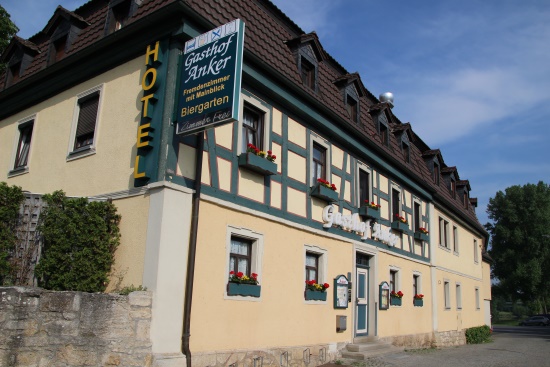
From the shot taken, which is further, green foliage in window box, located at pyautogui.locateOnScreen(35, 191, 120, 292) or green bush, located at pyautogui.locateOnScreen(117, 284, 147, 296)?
green foliage in window box, located at pyautogui.locateOnScreen(35, 191, 120, 292)

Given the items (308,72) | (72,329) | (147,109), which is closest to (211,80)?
(147,109)

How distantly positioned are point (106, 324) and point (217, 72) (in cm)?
444

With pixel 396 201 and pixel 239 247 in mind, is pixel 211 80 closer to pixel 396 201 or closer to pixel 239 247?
pixel 239 247

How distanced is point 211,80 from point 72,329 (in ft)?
14.9

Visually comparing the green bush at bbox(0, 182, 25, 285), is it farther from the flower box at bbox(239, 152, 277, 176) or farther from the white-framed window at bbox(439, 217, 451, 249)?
the white-framed window at bbox(439, 217, 451, 249)

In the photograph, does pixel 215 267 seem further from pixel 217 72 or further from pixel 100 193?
pixel 217 72

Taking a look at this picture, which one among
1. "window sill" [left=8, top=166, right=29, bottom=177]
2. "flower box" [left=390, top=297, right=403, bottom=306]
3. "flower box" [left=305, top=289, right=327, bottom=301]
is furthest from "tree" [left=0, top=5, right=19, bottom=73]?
"flower box" [left=390, top=297, right=403, bottom=306]

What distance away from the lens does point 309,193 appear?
13.1m

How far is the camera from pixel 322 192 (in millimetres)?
13180

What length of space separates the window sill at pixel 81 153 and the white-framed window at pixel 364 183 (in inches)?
333

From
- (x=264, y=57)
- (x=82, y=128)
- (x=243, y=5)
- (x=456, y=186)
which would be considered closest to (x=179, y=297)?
(x=82, y=128)

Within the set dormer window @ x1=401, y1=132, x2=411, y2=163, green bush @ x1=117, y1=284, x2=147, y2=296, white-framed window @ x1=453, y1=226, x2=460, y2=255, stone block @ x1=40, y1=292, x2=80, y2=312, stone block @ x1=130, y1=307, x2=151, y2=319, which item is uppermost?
dormer window @ x1=401, y1=132, x2=411, y2=163

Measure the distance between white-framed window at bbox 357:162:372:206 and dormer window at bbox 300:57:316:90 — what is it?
344 cm

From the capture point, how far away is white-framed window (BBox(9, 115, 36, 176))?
12891mm
